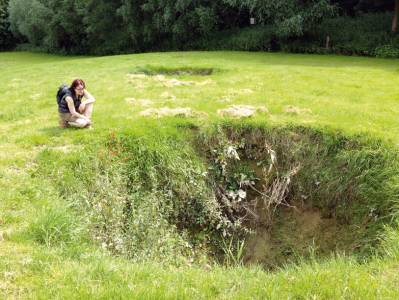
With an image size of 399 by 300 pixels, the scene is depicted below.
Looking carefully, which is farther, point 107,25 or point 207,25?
point 107,25

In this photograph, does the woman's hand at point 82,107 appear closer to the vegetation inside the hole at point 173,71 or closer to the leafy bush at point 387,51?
the vegetation inside the hole at point 173,71

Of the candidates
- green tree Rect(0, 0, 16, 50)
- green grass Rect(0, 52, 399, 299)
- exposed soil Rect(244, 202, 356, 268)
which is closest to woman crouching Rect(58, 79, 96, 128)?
green grass Rect(0, 52, 399, 299)

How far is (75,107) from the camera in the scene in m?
9.97

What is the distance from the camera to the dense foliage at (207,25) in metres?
25.0

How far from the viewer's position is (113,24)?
36594 mm

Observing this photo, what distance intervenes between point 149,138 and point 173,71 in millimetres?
9763

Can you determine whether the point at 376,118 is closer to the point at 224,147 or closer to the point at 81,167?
the point at 224,147

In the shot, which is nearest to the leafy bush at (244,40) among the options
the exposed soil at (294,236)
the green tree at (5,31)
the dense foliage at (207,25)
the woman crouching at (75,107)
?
the dense foliage at (207,25)

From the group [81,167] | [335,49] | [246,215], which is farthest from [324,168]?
[335,49]

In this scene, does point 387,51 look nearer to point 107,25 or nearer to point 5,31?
point 107,25

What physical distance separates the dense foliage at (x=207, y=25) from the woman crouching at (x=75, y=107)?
1786 centimetres

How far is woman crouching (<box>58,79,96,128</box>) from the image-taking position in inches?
378

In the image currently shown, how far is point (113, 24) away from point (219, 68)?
851 inches

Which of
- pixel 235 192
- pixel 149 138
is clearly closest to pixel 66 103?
pixel 149 138
